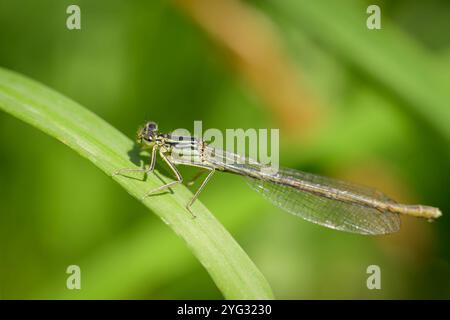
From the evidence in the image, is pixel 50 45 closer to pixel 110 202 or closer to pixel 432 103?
pixel 110 202

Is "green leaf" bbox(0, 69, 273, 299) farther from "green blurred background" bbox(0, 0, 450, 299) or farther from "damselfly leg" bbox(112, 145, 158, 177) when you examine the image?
"green blurred background" bbox(0, 0, 450, 299)

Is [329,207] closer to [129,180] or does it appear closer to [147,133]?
[147,133]

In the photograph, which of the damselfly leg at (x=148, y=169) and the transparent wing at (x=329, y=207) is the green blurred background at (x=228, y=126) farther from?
the damselfly leg at (x=148, y=169)

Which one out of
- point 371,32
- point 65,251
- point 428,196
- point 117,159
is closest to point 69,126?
point 117,159

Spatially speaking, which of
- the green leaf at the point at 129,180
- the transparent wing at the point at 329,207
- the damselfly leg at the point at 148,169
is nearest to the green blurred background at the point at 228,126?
the transparent wing at the point at 329,207

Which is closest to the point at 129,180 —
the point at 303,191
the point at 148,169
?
the point at 148,169

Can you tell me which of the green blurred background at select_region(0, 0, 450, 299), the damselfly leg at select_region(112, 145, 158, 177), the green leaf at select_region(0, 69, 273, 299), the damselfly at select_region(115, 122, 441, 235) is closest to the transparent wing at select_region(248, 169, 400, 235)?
the damselfly at select_region(115, 122, 441, 235)
